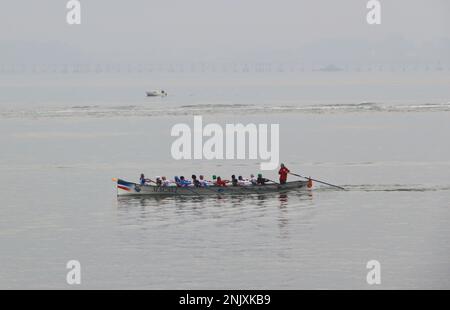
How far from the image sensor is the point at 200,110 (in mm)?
178125

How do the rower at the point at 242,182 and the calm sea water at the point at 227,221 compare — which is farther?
the rower at the point at 242,182

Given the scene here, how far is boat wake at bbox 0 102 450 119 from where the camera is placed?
17212cm

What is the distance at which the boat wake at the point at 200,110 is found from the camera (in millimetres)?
172125

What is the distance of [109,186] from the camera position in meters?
80.2

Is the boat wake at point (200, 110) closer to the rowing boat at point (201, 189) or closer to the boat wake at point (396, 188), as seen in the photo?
the boat wake at point (396, 188)

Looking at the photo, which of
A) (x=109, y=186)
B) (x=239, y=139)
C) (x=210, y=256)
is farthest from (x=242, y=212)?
(x=239, y=139)

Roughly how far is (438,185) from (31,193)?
34452 millimetres

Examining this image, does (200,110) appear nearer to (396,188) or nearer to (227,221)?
(396,188)

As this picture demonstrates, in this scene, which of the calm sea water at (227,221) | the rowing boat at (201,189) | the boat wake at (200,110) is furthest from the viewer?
the boat wake at (200,110)

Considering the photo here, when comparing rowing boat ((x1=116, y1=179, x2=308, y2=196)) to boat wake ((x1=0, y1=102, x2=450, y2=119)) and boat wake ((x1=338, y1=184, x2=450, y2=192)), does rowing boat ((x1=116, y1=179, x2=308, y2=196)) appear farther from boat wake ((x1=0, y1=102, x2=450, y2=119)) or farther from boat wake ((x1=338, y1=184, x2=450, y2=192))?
boat wake ((x1=0, y1=102, x2=450, y2=119))

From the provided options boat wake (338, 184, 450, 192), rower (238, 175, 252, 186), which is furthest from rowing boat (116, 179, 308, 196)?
boat wake (338, 184, 450, 192)

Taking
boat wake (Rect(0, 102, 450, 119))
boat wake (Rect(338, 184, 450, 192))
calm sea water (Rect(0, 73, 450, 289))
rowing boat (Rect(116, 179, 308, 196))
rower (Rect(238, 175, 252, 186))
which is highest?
rower (Rect(238, 175, 252, 186))

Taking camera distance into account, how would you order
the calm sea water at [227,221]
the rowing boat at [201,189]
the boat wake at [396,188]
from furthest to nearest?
the boat wake at [396,188], the rowing boat at [201,189], the calm sea water at [227,221]

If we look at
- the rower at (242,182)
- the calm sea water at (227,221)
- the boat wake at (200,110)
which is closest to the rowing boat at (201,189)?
the rower at (242,182)
